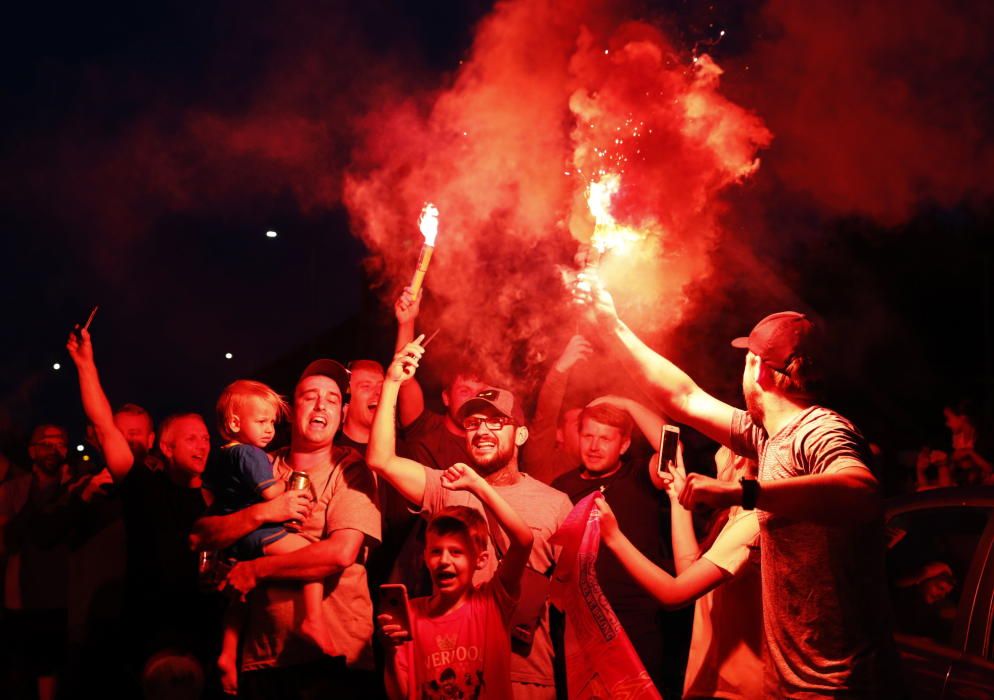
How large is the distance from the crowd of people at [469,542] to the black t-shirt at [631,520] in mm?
14

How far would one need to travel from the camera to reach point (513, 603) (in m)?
4.57

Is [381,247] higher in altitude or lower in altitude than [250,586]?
higher

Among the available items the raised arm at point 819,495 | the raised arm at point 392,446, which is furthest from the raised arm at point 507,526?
the raised arm at point 819,495

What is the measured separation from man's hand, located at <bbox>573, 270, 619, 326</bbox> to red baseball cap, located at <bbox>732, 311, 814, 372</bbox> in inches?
36.4

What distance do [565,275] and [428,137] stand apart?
234 centimetres

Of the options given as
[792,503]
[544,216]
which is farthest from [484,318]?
[792,503]

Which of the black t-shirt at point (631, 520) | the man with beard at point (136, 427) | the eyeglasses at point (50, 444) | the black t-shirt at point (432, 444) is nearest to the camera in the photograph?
the black t-shirt at point (631, 520)

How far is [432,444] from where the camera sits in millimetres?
6090

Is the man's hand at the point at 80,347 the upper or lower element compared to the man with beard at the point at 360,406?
upper

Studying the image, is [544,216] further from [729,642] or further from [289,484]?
[729,642]

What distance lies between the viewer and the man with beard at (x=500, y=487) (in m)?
4.63

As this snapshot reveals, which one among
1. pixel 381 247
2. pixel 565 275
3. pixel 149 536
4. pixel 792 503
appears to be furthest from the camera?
pixel 381 247

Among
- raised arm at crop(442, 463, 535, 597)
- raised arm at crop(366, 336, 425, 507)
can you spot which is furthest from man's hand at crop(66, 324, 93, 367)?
raised arm at crop(442, 463, 535, 597)

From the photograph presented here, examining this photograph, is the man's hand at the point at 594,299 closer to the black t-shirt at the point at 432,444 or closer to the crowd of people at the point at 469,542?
the crowd of people at the point at 469,542
